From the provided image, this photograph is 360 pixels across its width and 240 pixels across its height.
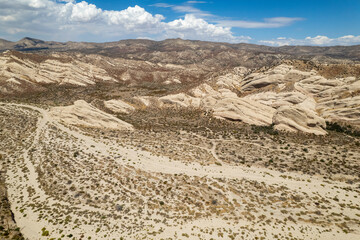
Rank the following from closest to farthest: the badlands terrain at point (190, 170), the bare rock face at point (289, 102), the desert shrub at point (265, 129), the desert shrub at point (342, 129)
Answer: the badlands terrain at point (190, 170) < the desert shrub at point (342, 129) < the desert shrub at point (265, 129) < the bare rock face at point (289, 102)

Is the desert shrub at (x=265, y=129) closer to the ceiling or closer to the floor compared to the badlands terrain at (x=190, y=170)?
closer to the ceiling

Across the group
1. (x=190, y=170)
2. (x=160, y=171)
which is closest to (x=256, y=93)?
(x=190, y=170)

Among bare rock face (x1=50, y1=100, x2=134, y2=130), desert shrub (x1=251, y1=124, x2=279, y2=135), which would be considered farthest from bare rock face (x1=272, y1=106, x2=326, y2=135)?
bare rock face (x1=50, y1=100, x2=134, y2=130)

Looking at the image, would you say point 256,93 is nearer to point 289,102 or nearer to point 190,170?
point 289,102

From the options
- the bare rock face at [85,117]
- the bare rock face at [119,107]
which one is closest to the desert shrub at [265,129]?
the bare rock face at [85,117]

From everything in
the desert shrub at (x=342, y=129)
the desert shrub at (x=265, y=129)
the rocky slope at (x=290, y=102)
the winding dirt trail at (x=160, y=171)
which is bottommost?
the winding dirt trail at (x=160, y=171)

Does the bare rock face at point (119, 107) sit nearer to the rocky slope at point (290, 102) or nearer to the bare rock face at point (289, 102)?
the rocky slope at point (290, 102)

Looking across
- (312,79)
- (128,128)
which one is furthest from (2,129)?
(312,79)
